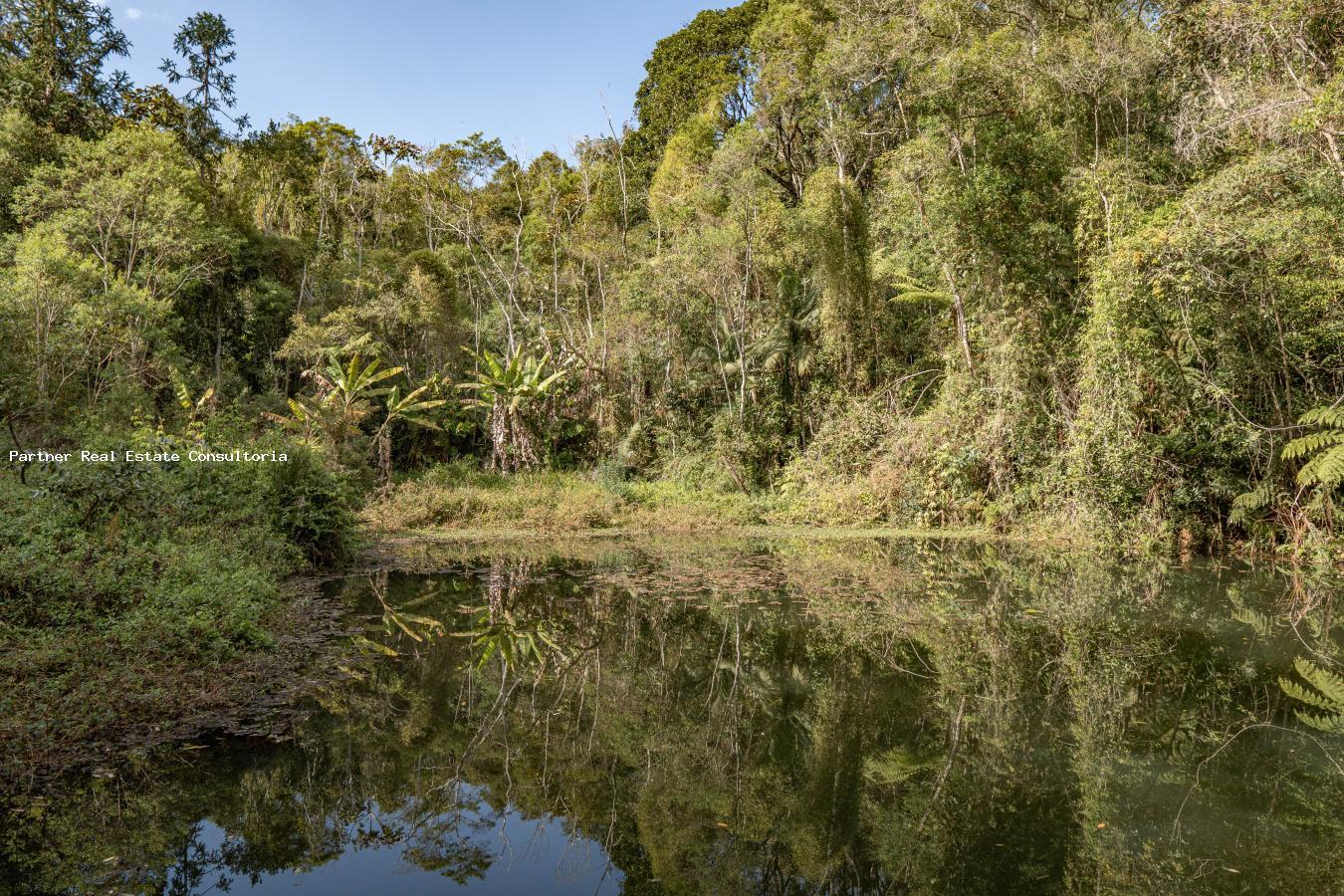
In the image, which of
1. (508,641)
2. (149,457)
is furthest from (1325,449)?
(149,457)

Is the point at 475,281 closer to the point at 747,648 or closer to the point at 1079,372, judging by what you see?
the point at 1079,372

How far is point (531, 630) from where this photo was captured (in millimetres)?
7594

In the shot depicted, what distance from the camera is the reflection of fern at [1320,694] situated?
490 centimetres

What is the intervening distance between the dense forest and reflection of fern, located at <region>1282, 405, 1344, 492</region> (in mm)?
52

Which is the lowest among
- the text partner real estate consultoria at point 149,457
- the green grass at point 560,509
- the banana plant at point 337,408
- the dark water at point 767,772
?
the dark water at point 767,772

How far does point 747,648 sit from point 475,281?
22.1m

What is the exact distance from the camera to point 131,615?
18.5 ft

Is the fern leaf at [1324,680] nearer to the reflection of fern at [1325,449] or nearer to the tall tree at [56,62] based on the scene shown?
the reflection of fern at [1325,449]

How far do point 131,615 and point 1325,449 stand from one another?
13.8 meters

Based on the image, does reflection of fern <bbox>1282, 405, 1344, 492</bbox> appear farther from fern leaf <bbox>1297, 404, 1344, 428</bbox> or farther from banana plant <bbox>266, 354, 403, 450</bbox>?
banana plant <bbox>266, 354, 403, 450</bbox>

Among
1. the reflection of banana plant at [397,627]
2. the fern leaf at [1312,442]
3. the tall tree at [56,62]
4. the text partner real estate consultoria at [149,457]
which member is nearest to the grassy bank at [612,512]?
the text partner real estate consultoria at [149,457]

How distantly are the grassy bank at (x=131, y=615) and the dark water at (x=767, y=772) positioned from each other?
1.73ft

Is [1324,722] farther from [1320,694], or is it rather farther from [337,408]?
[337,408]

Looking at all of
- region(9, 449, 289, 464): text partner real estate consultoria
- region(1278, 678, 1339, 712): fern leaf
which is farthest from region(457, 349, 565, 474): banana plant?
region(1278, 678, 1339, 712): fern leaf
